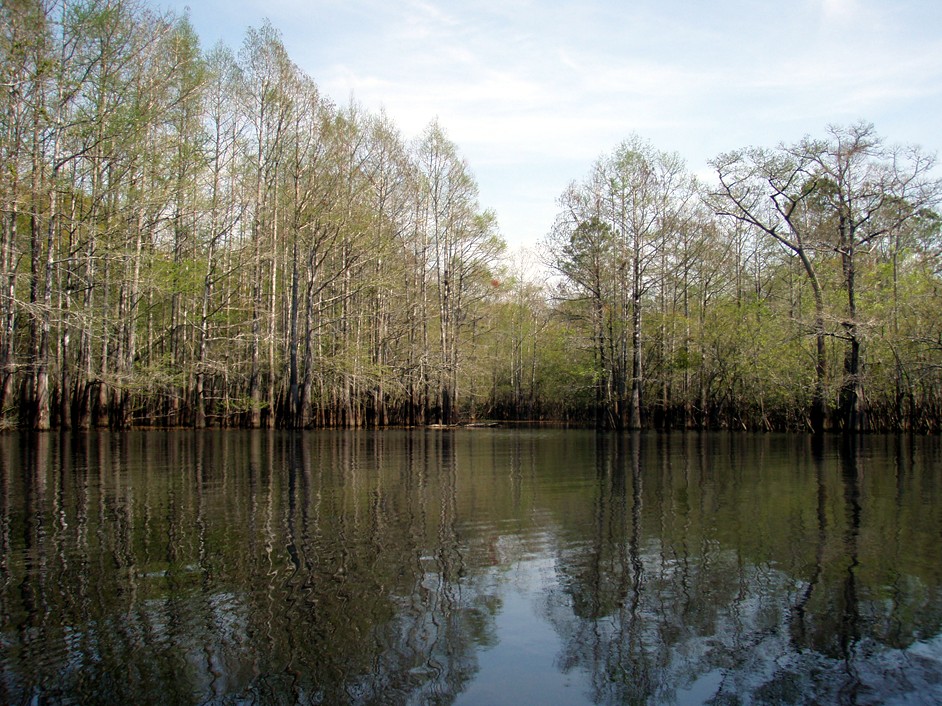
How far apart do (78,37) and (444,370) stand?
2074cm

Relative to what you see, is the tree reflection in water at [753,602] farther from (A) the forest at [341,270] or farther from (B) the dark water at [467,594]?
(A) the forest at [341,270]

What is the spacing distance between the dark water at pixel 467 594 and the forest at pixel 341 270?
12803 millimetres

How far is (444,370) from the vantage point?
116 feet

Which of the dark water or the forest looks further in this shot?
the forest

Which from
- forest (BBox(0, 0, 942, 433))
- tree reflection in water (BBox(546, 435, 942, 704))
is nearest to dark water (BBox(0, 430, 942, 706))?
tree reflection in water (BBox(546, 435, 942, 704))

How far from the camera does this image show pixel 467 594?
187 inches

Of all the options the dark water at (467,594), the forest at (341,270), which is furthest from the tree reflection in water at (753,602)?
the forest at (341,270)

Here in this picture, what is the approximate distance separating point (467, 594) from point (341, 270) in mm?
25689

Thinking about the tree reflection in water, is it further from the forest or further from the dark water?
the forest

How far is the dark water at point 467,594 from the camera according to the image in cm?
337

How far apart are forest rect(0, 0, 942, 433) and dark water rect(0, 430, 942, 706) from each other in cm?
1280

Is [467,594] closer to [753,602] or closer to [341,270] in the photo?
[753,602]

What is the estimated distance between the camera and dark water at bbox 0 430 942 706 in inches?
133

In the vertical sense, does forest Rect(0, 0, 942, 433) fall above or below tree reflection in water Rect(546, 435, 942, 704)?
above
